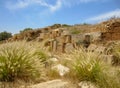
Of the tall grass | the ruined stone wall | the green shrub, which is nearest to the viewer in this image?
the tall grass

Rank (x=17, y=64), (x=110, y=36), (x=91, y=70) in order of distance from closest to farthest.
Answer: (x=91, y=70)
(x=17, y=64)
(x=110, y=36)

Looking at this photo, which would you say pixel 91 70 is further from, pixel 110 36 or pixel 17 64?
pixel 110 36

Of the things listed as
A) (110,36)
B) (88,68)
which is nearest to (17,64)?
(88,68)

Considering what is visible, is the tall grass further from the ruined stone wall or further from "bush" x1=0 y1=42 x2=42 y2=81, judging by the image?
the ruined stone wall

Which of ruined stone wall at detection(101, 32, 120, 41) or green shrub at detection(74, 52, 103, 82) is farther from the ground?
ruined stone wall at detection(101, 32, 120, 41)

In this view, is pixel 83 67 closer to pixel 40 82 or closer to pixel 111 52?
pixel 40 82

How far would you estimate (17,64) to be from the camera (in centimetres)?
595

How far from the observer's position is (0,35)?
3161 centimetres

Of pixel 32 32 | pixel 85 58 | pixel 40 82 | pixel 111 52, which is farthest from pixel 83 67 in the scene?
pixel 32 32

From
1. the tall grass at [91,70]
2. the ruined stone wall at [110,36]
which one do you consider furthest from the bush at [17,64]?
the ruined stone wall at [110,36]

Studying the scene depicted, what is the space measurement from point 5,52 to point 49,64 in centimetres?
218

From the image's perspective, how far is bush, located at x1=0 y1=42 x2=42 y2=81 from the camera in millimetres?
5835

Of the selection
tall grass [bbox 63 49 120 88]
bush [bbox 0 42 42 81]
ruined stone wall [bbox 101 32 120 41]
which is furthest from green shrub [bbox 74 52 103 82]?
ruined stone wall [bbox 101 32 120 41]

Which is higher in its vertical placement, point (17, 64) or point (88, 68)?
point (17, 64)
